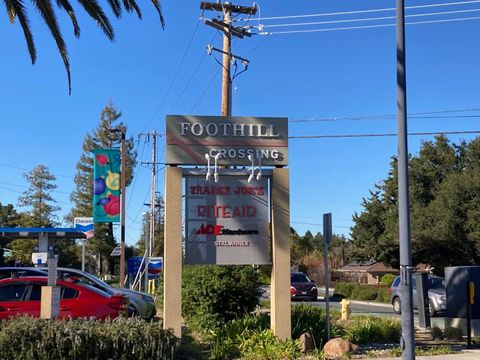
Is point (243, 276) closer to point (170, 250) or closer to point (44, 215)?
point (170, 250)

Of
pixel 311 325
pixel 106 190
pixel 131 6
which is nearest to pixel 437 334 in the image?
pixel 311 325

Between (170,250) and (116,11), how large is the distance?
513cm

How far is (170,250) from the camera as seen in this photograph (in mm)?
11594

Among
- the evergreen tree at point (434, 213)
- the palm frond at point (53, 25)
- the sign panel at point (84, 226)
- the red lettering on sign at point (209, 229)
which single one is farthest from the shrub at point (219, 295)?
the evergreen tree at point (434, 213)

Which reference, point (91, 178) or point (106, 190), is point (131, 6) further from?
point (91, 178)

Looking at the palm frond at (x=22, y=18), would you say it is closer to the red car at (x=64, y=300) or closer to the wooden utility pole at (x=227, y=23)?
the red car at (x=64, y=300)

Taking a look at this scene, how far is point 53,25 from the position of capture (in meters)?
11.7

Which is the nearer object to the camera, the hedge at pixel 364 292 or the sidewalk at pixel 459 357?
the sidewalk at pixel 459 357

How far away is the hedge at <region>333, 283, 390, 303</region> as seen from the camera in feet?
128

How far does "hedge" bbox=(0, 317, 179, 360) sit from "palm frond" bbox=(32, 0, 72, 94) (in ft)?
17.4

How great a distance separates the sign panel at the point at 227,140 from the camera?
39.4 feet

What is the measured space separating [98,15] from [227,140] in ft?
12.2

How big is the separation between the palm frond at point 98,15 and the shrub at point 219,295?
6081 mm

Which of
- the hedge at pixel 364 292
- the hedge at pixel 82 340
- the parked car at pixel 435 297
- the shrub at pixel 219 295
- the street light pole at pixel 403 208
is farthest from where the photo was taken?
the hedge at pixel 364 292
